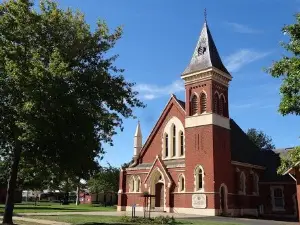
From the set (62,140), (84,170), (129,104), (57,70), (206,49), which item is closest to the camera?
(57,70)

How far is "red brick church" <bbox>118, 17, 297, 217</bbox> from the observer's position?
38812 mm

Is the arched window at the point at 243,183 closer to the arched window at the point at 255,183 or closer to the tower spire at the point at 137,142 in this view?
the arched window at the point at 255,183

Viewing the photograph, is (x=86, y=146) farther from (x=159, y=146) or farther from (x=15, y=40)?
(x=159, y=146)

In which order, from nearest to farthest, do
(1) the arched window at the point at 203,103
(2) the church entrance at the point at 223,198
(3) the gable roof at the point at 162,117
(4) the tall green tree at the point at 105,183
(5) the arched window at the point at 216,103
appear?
1. (2) the church entrance at the point at 223,198
2. (5) the arched window at the point at 216,103
3. (1) the arched window at the point at 203,103
4. (3) the gable roof at the point at 162,117
5. (4) the tall green tree at the point at 105,183

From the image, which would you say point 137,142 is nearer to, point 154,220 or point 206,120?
point 206,120

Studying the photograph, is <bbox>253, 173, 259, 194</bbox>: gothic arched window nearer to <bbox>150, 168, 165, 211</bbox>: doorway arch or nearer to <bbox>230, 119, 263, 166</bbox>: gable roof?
<bbox>230, 119, 263, 166</bbox>: gable roof

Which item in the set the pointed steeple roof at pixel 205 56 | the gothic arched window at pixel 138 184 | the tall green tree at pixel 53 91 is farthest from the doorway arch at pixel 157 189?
the tall green tree at pixel 53 91

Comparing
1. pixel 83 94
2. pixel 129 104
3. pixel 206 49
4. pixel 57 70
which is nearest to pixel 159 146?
pixel 206 49

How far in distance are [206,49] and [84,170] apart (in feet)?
80.1

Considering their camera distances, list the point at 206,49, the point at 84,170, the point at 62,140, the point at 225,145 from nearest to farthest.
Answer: the point at 62,140 < the point at 84,170 < the point at 225,145 < the point at 206,49

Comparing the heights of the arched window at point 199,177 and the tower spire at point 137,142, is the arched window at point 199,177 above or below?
below

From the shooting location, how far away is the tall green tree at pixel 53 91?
19906 mm

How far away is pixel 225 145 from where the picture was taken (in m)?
40.4

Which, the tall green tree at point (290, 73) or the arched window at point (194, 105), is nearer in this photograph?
the tall green tree at point (290, 73)
